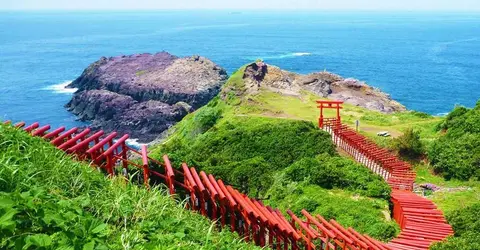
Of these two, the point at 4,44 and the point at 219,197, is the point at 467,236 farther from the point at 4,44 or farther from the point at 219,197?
the point at 4,44

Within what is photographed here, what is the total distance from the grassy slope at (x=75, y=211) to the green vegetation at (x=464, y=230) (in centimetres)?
623

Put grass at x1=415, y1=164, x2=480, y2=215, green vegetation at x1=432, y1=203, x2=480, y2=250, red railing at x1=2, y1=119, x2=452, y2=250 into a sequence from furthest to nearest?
1. grass at x1=415, y1=164, x2=480, y2=215
2. green vegetation at x1=432, y1=203, x2=480, y2=250
3. red railing at x1=2, y1=119, x2=452, y2=250

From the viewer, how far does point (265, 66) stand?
58031mm

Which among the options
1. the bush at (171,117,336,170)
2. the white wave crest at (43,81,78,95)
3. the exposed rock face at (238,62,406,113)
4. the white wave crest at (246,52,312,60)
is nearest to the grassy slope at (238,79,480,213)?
the bush at (171,117,336,170)

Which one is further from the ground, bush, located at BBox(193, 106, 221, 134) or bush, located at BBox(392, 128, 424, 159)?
bush, located at BBox(392, 128, 424, 159)

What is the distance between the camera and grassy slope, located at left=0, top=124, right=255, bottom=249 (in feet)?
16.4

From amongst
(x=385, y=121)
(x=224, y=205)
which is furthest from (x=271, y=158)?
(x=224, y=205)

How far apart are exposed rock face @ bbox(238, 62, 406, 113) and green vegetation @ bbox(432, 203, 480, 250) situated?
34.3m

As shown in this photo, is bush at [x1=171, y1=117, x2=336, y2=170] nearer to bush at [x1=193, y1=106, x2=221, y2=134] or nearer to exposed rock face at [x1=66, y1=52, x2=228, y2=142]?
bush at [x1=193, y1=106, x2=221, y2=134]

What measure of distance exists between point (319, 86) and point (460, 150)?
39.0 metres

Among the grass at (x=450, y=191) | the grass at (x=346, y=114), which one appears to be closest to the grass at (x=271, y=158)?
the grass at (x=346, y=114)

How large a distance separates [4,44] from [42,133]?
17178 centimetres

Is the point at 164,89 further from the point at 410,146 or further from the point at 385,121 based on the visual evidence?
the point at 410,146

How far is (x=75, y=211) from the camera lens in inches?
238
